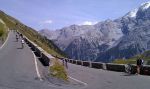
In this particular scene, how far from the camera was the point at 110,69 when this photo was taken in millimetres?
53031

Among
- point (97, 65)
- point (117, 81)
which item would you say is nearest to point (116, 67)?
point (97, 65)

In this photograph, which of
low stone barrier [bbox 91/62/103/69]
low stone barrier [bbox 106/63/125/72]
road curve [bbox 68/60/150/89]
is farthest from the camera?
low stone barrier [bbox 91/62/103/69]

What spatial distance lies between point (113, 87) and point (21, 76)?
636cm

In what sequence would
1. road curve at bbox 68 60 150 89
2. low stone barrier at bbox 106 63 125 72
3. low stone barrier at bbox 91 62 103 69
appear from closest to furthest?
road curve at bbox 68 60 150 89
low stone barrier at bbox 106 63 125 72
low stone barrier at bbox 91 62 103 69

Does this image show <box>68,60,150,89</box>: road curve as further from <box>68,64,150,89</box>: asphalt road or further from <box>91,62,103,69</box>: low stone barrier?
<box>91,62,103,69</box>: low stone barrier

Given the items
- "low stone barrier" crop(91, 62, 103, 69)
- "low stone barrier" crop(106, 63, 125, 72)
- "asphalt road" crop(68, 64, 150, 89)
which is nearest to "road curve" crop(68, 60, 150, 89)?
"asphalt road" crop(68, 64, 150, 89)

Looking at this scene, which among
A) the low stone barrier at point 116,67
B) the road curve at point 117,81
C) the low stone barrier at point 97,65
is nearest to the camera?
the road curve at point 117,81

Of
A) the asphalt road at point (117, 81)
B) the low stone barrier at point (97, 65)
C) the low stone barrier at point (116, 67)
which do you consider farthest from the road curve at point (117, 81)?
the low stone barrier at point (97, 65)

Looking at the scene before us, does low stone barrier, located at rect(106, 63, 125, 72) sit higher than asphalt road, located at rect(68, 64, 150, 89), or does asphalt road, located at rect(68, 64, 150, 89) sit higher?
low stone barrier, located at rect(106, 63, 125, 72)

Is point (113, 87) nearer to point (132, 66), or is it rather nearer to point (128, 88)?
point (128, 88)

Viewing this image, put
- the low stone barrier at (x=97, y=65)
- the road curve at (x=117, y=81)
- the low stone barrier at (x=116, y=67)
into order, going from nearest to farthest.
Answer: the road curve at (x=117, y=81), the low stone barrier at (x=116, y=67), the low stone barrier at (x=97, y=65)

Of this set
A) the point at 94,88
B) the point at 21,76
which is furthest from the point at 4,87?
the point at 94,88

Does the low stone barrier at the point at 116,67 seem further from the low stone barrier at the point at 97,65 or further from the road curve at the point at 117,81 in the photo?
the road curve at the point at 117,81

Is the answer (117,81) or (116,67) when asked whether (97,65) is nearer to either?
(116,67)
